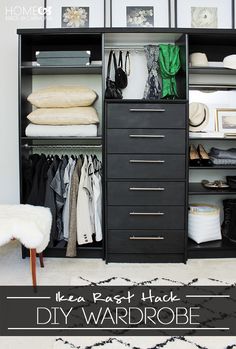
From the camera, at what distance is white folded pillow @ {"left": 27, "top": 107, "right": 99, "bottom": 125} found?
297 centimetres

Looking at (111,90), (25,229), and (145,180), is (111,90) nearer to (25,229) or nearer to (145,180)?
(145,180)

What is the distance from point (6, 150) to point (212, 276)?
7.22 ft

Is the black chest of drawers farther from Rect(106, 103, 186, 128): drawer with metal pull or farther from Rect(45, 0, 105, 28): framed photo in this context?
Rect(45, 0, 105, 28): framed photo

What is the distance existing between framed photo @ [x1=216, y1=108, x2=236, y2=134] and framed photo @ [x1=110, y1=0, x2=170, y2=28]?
3.10ft

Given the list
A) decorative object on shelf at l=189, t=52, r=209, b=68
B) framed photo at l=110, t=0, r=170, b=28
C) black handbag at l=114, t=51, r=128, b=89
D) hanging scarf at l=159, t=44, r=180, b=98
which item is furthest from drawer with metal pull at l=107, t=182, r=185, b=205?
framed photo at l=110, t=0, r=170, b=28

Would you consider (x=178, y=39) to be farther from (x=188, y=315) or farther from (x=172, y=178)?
(x=188, y=315)

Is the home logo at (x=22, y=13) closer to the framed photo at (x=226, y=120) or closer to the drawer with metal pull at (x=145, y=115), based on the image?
the drawer with metal pull at (x=145, y=115)

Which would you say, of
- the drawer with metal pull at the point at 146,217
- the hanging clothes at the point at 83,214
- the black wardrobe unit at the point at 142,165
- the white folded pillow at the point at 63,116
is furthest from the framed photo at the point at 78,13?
the drawer with metal pull at the point at 146,217

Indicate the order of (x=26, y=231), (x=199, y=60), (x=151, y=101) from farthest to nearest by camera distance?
(x=199, y=60) → (x=151, y=101) → (x=26, y=231)

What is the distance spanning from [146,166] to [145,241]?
0.62 meters

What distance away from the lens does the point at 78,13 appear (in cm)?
326

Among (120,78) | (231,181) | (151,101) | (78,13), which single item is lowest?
(231,181)

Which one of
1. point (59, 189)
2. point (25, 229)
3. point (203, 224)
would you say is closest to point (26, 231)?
point (25, 229)

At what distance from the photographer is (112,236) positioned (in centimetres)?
298
